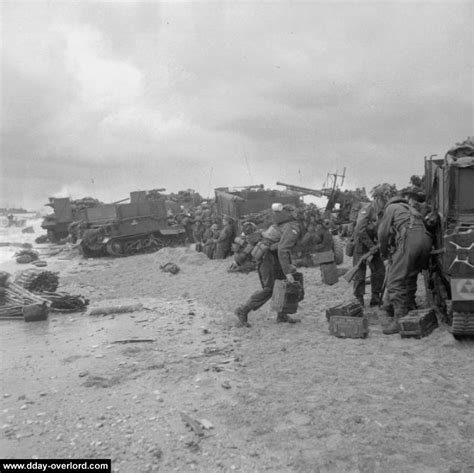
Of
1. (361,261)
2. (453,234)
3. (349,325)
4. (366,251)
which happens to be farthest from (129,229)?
(453,234)

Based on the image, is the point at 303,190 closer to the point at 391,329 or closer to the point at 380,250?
the point at 380,250

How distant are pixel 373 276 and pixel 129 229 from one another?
530 inches

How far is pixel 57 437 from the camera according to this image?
3.96m

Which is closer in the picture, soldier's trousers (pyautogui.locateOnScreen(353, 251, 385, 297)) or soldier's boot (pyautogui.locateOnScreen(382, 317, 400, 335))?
soldier's boot (pyautogui.locateOnScreen(382, 317, 400, 335))

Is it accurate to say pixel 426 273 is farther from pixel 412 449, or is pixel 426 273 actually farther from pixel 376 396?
pixel 412 449

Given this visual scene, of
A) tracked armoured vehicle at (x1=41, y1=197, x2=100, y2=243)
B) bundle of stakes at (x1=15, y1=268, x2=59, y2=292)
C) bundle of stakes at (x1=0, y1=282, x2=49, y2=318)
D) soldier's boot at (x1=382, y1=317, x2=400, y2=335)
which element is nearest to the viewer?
soldier's boot at (x1=382, y1=317, x2=400, y2=335)

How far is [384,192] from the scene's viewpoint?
7.79m

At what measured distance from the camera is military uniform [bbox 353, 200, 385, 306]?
8.01m

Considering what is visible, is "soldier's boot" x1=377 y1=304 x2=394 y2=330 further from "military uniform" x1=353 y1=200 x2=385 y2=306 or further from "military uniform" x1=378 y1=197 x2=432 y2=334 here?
"military uniform" x1=353 y1=200 x2=385 y2=306

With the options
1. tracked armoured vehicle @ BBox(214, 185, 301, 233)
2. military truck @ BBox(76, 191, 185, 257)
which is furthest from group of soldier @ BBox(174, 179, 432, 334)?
military truck @ BBox(76, 191, 185, 257)

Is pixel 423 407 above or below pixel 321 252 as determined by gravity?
below

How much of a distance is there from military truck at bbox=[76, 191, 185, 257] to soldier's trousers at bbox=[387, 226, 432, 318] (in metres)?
14.4

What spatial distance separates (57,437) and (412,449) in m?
2.66

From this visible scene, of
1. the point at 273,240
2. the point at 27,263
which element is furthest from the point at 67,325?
the point at 27,263
